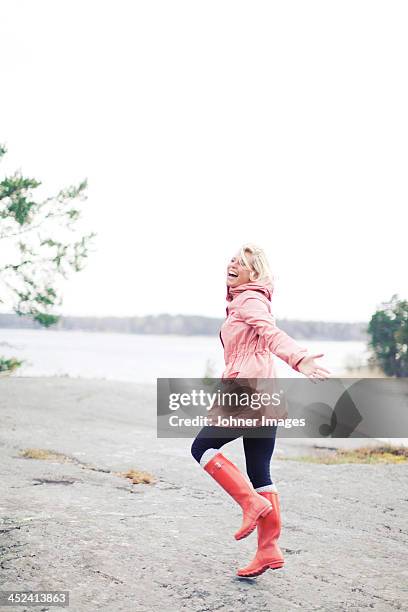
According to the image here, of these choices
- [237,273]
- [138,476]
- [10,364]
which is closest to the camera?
[237,273]

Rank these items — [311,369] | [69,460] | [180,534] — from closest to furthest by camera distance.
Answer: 1. [311,369]
2. [180,534]
3. [69,460]

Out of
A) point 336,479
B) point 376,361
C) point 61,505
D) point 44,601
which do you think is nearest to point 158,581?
point 44,601

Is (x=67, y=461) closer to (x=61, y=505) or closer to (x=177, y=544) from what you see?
(x=61, y=505)

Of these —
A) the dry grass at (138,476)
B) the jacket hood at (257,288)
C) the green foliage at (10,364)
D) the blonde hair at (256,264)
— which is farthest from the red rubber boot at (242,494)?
the green foliage at (10,364)

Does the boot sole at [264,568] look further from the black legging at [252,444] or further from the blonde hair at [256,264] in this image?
the blonde hair at [256,264]

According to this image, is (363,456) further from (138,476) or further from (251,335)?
(251,335)

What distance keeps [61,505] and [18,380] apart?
32.4ft

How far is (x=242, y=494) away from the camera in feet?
13.3

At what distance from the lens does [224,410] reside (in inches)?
158

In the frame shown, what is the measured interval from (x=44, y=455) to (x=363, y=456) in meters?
4.68

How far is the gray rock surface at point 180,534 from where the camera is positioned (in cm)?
379

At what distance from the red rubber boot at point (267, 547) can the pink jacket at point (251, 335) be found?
31.2 inches

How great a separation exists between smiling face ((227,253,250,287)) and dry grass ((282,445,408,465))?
556cm

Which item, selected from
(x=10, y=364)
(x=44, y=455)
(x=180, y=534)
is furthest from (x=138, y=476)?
(x=10, y=364)
